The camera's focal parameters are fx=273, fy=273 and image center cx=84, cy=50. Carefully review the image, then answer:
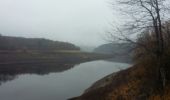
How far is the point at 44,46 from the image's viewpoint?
170 meters

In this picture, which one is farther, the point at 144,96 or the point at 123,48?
the point at 144,96

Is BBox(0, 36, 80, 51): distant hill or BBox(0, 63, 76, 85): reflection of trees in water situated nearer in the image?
BBox(0, 63, 76, 85): reflection of trees in water

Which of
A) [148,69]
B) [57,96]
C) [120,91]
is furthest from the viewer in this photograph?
[57,96]

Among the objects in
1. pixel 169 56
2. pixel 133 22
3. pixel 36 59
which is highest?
pixel 133 22

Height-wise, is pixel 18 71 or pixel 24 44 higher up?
pixel 24 44

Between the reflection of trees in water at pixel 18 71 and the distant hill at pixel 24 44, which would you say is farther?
the distant hill at pixel 24 44

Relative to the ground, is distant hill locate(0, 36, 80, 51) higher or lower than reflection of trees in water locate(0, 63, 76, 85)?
higher

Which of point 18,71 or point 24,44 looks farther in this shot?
point 24,44

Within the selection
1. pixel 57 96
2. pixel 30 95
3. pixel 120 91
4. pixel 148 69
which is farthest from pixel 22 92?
pixel 148 69

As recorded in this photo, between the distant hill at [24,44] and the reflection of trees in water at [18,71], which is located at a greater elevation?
the distant hill at [24,44]

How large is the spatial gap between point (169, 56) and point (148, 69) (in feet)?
12.7

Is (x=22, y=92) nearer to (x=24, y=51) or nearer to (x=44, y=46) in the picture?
(x=24, y=51)

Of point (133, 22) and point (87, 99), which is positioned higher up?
point (133, 22)

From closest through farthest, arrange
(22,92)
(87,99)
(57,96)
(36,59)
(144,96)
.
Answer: (144,96)
(87,99)
(57,96)
(22,92)
(36,59)
